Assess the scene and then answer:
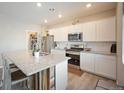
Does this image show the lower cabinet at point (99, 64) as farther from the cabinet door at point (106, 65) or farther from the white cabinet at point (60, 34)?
the white cabinet at point (60, 34)

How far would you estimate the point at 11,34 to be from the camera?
4.40 metres

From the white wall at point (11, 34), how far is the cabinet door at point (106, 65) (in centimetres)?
398

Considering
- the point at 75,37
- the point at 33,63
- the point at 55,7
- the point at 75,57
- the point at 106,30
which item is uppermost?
the point at 55,7

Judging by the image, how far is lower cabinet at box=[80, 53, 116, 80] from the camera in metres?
2.80

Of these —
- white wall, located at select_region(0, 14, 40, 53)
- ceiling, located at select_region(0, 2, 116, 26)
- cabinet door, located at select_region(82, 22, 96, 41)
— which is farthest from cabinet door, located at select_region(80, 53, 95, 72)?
white wall, located at select_region(0, 14, 40, 53)

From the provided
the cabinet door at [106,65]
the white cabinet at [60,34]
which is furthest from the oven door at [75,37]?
the cabinet door at [106,65]

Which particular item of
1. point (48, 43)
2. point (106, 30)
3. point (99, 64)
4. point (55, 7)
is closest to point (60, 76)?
point (99, 64)

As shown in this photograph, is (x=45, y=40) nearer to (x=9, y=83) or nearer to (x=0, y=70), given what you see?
(x=0, y=70)

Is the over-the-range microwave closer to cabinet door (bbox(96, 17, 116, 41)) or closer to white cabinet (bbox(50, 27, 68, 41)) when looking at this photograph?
white cabinet (bbox(50, 27, 68, 41))

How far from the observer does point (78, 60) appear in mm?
3881

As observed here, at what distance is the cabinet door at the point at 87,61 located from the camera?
10.8 feet

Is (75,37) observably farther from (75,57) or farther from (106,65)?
(106,65)

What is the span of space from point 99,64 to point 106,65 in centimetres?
24

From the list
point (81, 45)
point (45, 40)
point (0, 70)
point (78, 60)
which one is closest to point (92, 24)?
point (81, 45)
